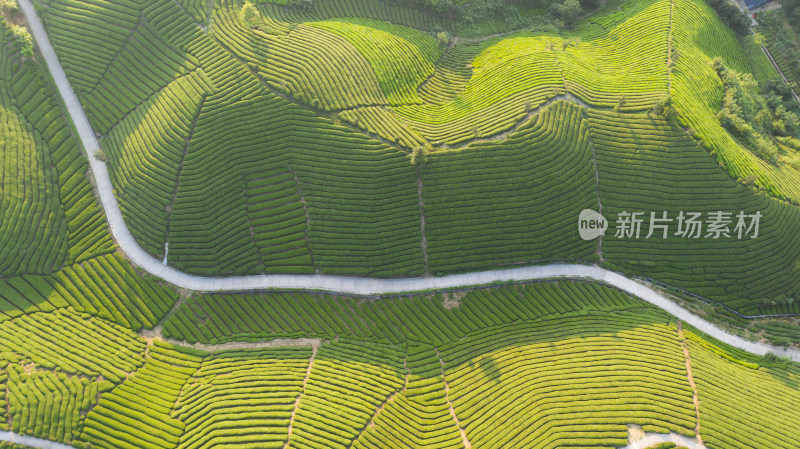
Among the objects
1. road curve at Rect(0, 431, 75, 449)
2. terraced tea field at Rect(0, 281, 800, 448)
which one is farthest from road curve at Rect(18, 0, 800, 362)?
road curve at Rect(0, 431, 75, 449)

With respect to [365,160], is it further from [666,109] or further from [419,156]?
[666,109]

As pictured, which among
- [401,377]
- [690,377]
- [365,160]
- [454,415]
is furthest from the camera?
[365,160]

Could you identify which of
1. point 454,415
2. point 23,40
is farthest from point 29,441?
point 23,40

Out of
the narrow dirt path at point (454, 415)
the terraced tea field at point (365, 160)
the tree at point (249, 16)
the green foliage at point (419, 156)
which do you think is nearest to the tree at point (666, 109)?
the terraced tea field at point (365, 160)

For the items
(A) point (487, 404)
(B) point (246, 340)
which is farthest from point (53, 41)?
(A) point (487, 404)

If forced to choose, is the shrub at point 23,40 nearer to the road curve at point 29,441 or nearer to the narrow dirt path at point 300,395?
the road curve at point 29,441

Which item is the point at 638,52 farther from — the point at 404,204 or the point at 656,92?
the point at 404,204
